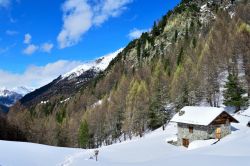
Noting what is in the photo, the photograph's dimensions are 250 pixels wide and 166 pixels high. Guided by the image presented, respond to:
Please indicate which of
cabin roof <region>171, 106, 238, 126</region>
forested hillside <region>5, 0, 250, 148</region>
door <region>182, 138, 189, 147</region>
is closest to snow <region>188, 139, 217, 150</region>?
door <region>182, 138, 189, 147</region>

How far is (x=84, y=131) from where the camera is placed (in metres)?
102

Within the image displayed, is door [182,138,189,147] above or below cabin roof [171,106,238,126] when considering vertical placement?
below

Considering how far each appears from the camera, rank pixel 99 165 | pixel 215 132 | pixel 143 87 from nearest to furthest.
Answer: pixel 99 165 → pixel 215 132 → pixel 143 87

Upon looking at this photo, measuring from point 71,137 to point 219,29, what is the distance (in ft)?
224

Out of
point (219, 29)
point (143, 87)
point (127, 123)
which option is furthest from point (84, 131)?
point (219, 29)

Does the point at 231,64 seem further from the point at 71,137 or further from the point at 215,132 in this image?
the point at 71,137

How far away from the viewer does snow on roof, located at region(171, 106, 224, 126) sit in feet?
195

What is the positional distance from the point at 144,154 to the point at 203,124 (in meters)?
11.6

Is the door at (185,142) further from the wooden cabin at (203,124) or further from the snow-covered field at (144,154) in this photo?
the snow-covered field at (144,154)

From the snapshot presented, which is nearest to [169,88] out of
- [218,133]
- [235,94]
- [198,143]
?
[235,94]

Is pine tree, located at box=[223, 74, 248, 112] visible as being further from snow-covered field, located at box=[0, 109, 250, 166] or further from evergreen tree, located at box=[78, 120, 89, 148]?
evergreen tree, located at box=[78, 120, 89, 148]

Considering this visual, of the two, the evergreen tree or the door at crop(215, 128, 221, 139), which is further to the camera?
the evergreen tree

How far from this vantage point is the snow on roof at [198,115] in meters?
59.5

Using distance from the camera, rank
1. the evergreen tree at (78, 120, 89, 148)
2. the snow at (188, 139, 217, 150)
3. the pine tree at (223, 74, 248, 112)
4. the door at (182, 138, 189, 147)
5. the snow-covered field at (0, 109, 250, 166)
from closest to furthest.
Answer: the snow-covered field at (0, 109, 250, 166)
the snow at (188, 139, 217, 150)
the door at (182, 138, 189, 147)
the pine tree at (223, 74, 248, 112)
the evergreen tree at (78, 120, 89, 148)
